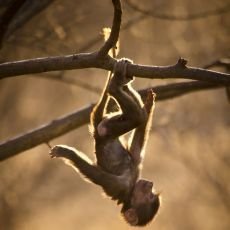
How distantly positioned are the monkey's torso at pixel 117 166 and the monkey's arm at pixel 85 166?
0.05m

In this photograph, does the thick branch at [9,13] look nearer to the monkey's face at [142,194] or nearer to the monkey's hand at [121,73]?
→ the monkey's hand at [121,73]

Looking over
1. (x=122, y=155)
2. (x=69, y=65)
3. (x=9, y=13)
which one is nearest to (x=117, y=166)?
(x=122, y=155)

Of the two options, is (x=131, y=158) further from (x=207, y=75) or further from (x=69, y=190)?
(x=69, y=190)

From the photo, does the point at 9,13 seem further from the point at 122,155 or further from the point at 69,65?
the point at 122,155

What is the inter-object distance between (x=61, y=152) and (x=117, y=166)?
26.3 inches

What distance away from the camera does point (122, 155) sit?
16.4 ft

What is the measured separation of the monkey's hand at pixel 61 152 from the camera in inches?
170

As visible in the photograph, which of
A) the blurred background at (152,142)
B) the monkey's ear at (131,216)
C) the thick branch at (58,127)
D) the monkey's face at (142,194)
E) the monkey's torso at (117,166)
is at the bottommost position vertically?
the blurred background at (152,142)

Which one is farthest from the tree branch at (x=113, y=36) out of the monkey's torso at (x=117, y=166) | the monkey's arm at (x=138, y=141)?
the monkey's arm at (x=138, y=141)

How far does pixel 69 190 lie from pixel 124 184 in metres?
7.85

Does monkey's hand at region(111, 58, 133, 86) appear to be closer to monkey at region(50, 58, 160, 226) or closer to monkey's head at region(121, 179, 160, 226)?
monkey at region(50, 58, 160, 226)

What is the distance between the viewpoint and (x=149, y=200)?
16.6ft

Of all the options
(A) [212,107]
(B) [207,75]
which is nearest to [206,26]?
(A) [212,107]

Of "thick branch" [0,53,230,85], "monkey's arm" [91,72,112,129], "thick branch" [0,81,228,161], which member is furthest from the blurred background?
"thick branch" [0,53,230,85]
